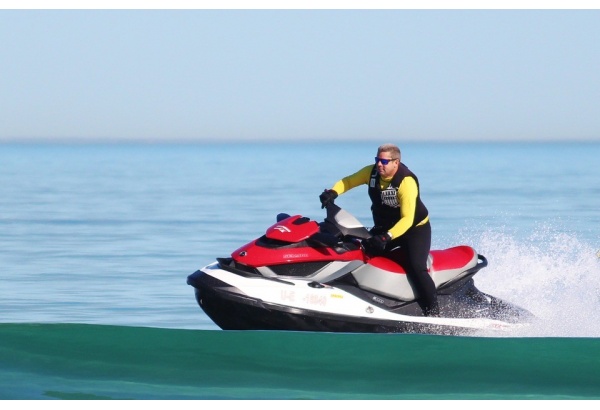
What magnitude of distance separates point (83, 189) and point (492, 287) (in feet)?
73.2

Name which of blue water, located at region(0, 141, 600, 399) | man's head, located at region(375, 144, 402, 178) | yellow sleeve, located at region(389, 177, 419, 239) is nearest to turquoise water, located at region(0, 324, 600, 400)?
blue water, located at region(0, 141, 600, 399)

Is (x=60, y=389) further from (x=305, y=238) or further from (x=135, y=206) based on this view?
(x=135, y=206)

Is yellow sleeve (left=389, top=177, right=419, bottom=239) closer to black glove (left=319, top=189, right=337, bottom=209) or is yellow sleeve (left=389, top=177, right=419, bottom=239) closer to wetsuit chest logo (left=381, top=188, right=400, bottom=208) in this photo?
wetsuit chest logo (left=381, top=188, right=400, bottom=208)

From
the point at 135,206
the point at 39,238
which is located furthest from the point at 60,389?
the point at 135,206

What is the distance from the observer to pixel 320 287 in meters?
7.75

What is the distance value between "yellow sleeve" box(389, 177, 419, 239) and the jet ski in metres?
0.26

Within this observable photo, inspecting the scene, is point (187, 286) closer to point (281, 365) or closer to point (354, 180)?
point (354, 180)

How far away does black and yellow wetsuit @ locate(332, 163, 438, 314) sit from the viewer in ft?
25.5

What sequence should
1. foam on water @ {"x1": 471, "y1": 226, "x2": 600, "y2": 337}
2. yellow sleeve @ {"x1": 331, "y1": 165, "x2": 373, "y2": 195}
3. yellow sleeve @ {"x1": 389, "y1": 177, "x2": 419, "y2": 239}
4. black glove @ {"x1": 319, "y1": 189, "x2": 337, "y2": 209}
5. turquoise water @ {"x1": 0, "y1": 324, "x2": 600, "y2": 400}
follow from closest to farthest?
turquoise water @ {"x1": 0, "y1": 324, "x2": 600, "y2": 400}
yellow sleeve @ {"x1": 389, "y1": 177, "x2": 419, "y2": 239}
black glove @ {"x1": 319, "y1": 189, "x2": 337, "y2": 209}
yellow sleeve @ {"x1": 331, "y1": 165, "x2": 373, "y2": 195}
foam on water @ {"x1": 471, "y1": 226, "x2": 600, "y2": 337}

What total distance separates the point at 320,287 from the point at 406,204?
871 millimetres

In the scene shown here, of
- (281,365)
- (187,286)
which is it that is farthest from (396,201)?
(187,286)

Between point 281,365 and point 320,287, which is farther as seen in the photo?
point 320,287

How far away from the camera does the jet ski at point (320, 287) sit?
768 centimetres

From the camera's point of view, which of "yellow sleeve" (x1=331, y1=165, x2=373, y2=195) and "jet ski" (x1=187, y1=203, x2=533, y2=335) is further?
"yellow sleeve" (x1=331, y1=165, x2=373, y2=195)
